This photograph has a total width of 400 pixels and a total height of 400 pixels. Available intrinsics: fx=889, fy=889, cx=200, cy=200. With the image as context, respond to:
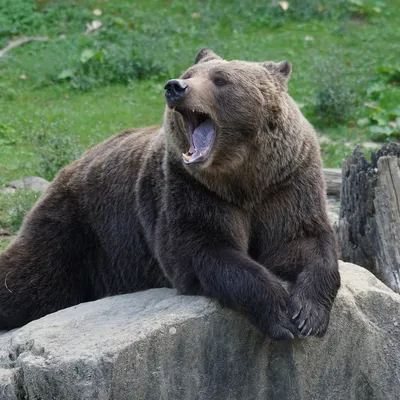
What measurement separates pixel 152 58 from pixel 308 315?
28.8ft

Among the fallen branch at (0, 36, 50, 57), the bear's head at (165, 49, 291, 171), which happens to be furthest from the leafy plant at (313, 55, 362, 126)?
the bear's head at (165, 49, 291, 171)

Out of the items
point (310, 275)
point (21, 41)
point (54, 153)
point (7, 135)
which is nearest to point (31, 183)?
point (54, 153)

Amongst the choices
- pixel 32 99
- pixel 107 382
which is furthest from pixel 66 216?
pixel 32 99

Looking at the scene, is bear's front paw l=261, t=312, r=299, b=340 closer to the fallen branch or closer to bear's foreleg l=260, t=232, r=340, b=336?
bear's foreleg l=260, t=232, r=340, b=336

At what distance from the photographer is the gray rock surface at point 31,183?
9.72 m

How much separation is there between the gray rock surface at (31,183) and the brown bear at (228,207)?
10.2 feet

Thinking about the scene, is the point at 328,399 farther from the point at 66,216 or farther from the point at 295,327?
the point at 66,216

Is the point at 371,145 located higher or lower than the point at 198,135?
lower

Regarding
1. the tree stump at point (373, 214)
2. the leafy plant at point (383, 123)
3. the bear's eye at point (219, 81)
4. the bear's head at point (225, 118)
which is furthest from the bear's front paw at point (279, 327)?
the leafy plant at point (383, 123)

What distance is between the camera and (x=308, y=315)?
17.2ft

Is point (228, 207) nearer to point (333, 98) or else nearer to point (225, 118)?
point (225, 118)

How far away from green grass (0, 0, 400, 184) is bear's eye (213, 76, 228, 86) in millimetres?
4719

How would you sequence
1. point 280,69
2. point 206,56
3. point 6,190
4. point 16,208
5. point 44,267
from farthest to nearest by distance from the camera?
point 6,190 < point 16,208 < point 44,267 < point 206,56 < point 280,69

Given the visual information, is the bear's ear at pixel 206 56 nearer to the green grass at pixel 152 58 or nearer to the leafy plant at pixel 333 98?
the green grass at pixel 152 58
